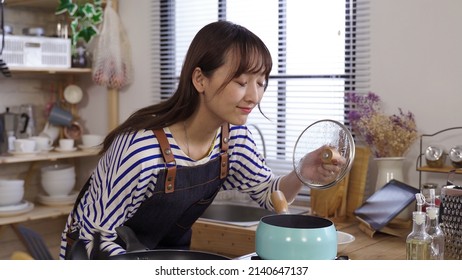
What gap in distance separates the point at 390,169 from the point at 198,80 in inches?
42.9

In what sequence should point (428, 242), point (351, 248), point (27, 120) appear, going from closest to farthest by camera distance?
point (428, 242)
point (351, 248)
point (27, 120)

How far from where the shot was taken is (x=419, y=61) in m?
2.54

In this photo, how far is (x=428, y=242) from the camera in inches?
60.6

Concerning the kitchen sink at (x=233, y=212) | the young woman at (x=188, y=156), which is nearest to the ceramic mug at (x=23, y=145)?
the kitchen sink at (x=233, y=212)

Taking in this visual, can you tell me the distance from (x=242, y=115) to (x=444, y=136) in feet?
3.90

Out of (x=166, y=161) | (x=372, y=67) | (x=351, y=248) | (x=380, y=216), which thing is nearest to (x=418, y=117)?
(x=372, y=67)

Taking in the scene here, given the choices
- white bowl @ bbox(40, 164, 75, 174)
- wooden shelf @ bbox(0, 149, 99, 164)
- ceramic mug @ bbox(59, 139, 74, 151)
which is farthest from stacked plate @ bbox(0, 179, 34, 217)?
ceramic mug @ bbox(59, 139, 74, 151)

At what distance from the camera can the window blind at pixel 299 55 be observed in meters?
A: 2.75

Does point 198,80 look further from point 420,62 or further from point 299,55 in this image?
point 299,55

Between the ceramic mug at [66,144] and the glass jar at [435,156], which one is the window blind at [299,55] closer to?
the glass jar at [435,156]

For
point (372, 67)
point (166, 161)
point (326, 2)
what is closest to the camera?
point (166, 161)

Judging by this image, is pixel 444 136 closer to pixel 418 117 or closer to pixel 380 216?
pixel 418 117
